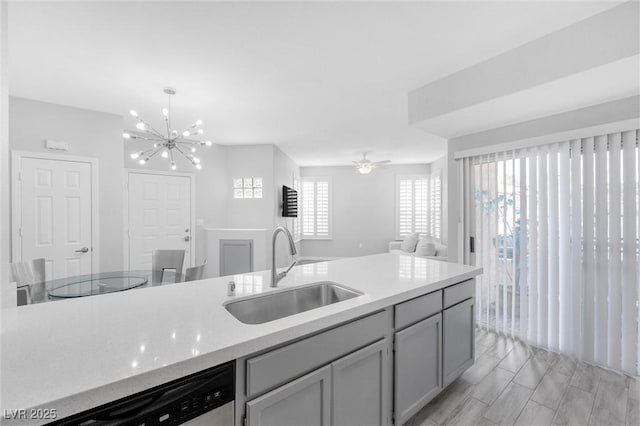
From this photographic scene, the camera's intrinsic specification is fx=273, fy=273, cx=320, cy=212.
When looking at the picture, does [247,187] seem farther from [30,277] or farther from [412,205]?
[412,205]

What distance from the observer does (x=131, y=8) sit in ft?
5.79

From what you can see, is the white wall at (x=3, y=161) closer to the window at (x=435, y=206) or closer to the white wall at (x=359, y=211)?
the window at (x=435, y=206)

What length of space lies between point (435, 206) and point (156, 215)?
19.9 feet

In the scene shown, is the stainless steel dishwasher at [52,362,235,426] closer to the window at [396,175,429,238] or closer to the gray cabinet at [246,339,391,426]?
the gray cabinet at [246,339,391,426]

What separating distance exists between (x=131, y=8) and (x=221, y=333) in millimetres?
2099

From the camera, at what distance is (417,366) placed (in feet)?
5.55

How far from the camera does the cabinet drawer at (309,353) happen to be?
3.42 ft

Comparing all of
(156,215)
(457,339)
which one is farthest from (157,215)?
(457,339)

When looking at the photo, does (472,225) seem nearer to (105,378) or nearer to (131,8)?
(105,378)

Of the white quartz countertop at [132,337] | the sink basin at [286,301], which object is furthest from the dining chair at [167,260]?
the sink basin at [286,301]

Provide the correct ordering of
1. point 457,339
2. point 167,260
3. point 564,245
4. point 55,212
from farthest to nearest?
point 55,212 → point 167,260 → point 564,245 → point 457,339

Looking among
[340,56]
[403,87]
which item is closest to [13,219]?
[340,56]

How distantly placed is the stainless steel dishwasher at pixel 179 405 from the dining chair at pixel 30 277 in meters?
2.03

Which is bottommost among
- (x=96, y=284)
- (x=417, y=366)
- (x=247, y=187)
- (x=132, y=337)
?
(x=417, y=366)
